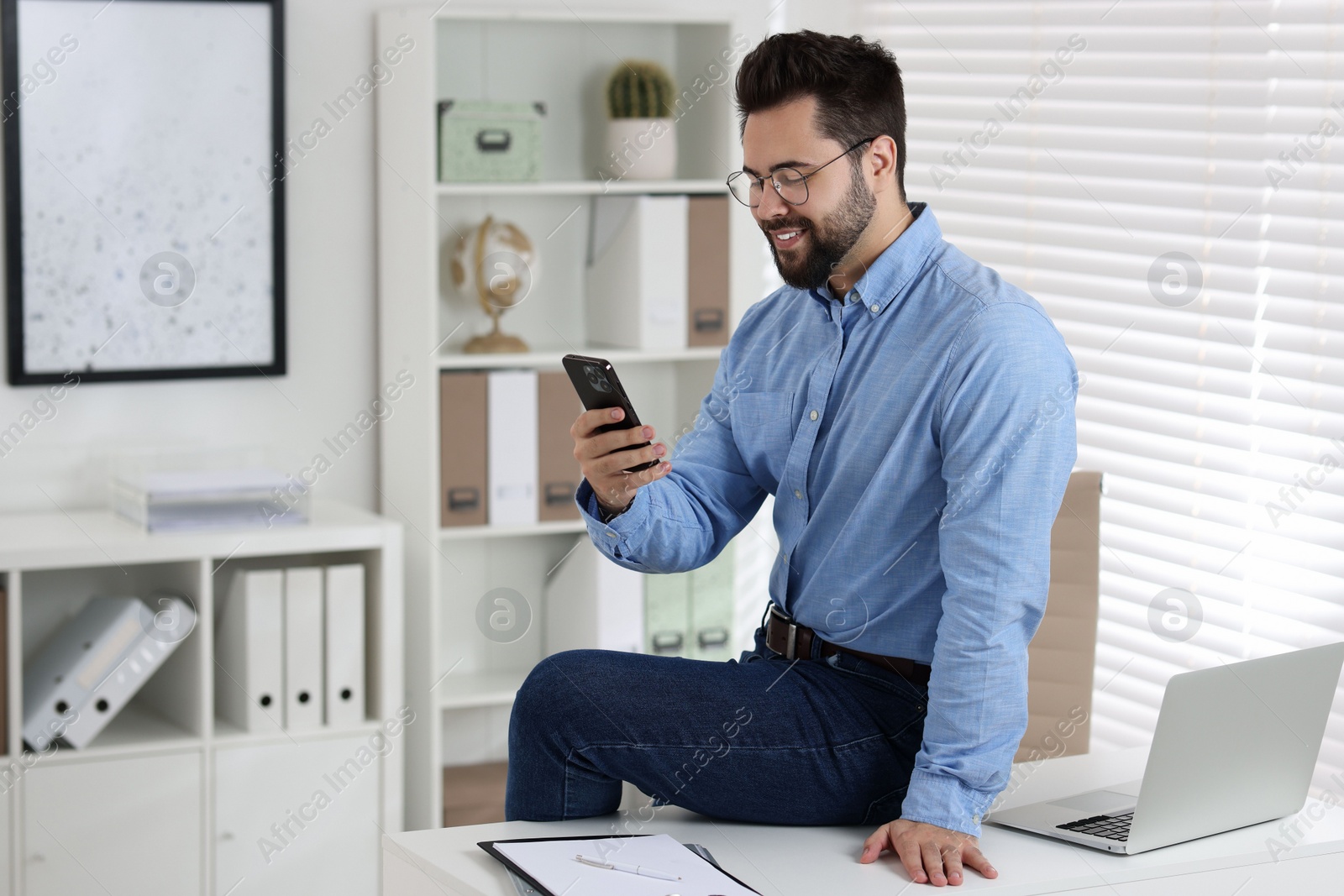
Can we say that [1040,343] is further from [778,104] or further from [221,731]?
[221,731]

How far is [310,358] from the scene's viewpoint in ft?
10.4

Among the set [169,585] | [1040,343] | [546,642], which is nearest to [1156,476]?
[1040,343]

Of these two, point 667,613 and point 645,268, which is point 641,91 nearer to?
point 645,268

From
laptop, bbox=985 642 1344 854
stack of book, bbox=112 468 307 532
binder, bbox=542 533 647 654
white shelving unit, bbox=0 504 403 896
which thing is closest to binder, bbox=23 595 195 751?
white shelving unit, bbox=0 504 403 896

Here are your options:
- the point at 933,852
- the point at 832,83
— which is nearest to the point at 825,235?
the point at 832,83

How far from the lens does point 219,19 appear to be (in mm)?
2996

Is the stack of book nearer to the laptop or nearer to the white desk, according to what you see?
the white desk

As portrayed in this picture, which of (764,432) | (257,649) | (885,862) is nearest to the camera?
(885,862)

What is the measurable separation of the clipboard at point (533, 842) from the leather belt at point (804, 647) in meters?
0.31

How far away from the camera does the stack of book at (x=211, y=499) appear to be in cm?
276

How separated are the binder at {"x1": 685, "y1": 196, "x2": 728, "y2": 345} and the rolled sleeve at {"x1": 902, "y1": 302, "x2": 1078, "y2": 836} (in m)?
1.63

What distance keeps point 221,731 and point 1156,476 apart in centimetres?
188

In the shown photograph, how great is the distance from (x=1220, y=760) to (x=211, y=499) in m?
1.95

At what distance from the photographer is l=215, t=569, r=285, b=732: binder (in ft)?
9.26
